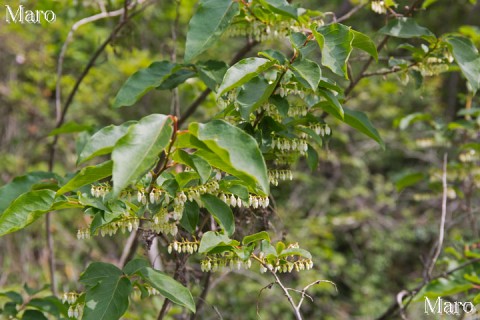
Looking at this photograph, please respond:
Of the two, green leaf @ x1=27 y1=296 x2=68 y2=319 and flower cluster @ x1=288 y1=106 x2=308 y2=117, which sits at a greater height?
flower cluster @ x1=288 y1=106 x2=308 y2=117

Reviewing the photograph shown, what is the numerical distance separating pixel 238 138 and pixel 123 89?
751 millimetres

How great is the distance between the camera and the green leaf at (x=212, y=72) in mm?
1924

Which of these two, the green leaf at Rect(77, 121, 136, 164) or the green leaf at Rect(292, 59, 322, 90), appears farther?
the green leaf at Rect(292, 59, 322, 90)

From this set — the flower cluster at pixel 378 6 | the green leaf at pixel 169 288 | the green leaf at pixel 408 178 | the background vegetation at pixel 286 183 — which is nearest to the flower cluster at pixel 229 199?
the green leaf at pixel 169 288

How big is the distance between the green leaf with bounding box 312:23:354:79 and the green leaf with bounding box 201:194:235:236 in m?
0.44

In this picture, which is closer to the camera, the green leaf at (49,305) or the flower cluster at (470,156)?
the green leaf at (49,305)

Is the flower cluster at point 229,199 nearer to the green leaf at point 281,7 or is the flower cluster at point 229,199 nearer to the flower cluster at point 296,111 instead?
the flower cluster at point 296,111

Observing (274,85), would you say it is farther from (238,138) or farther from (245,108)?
(238,138)

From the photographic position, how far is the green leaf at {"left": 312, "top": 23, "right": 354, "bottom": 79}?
150cm

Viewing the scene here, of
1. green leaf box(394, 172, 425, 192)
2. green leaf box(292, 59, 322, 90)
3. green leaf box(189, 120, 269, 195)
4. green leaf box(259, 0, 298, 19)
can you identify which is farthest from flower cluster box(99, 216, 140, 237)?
green leaf box(394, 172, 425, 192)

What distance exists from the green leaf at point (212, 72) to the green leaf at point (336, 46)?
0.44 metres

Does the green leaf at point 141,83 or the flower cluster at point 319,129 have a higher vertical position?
the green leaf at point 141,83

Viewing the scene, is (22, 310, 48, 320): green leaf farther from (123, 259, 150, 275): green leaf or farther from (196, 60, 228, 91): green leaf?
(196, 60, 228, 91): green leaf

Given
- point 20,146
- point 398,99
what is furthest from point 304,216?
point 20,146
